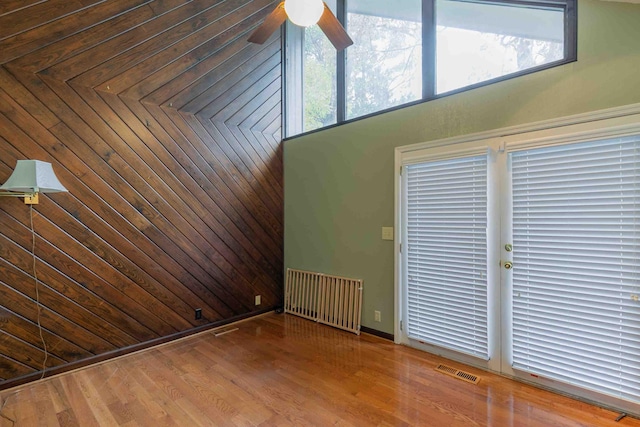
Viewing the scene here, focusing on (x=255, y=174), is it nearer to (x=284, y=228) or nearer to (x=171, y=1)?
(x=284, y=228)

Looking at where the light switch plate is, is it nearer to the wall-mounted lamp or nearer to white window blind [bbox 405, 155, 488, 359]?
white window blind [bbox 405, 155, 488, 359]

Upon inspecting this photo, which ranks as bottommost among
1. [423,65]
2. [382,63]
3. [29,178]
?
[29,178]

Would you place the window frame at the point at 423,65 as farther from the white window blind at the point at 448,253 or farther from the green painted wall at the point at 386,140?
the white window blind at the point at 448,253

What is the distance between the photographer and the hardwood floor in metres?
2.02

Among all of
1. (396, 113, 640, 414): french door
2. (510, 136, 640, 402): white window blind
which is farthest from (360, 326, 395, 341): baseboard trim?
(510, 136, 640, 402): white window blind

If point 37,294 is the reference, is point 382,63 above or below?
above

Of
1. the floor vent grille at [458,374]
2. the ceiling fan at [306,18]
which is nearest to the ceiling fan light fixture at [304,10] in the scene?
the ceiling fan at [306,18]

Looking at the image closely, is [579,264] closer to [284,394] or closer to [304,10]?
[284,394]

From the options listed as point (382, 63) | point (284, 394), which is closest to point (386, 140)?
point (382, 63)

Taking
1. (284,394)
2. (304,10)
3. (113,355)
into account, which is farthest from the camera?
(113,355)

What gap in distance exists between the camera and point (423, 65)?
9.83ft

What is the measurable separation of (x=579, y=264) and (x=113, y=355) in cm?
403

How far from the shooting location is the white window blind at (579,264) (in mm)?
1989

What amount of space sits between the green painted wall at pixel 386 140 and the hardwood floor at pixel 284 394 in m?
0.77
